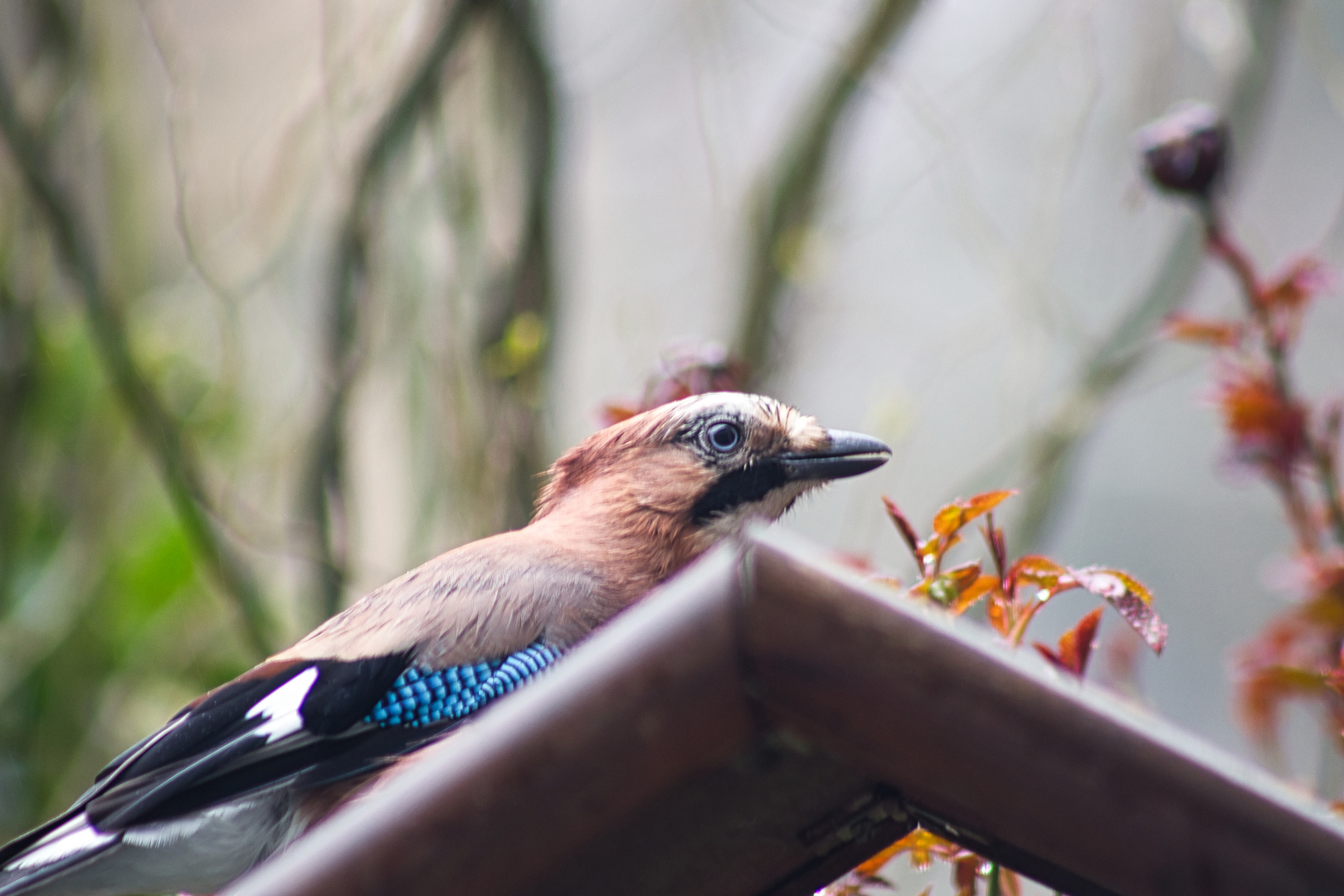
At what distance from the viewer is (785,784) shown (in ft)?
2.29

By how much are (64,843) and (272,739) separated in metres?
0.21

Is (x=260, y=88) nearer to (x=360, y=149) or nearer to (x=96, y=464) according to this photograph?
(x=96, y=464)

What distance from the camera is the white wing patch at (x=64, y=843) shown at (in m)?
1.08

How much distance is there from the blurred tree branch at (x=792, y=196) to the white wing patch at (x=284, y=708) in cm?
164

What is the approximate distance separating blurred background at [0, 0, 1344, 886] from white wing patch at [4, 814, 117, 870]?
1221mm

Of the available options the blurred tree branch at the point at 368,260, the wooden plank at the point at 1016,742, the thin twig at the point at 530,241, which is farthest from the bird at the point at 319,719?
the blurred tree branch at the point at 368,260

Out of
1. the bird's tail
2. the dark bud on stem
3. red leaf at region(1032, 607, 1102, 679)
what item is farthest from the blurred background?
the bird's tail

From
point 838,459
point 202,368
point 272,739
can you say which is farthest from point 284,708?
point 202,368

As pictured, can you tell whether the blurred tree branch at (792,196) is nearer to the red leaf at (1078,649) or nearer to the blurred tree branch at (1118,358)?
the blurred tree branch at (1118,358)

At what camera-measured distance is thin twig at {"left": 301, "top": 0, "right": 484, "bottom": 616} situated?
2.52 metres

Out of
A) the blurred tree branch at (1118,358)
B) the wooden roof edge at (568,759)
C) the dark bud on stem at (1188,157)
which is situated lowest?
the blurred tree branch at (1118,358)

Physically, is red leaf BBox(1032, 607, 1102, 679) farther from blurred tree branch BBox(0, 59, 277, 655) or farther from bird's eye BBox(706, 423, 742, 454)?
blurred tree branch BBox(0, 59, 277, 655)

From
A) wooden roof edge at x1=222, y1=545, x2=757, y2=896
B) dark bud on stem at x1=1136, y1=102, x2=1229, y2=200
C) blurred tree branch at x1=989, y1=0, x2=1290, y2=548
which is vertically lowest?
blurred tree branch at x1=989, y1=0, x2=1290, y2=548

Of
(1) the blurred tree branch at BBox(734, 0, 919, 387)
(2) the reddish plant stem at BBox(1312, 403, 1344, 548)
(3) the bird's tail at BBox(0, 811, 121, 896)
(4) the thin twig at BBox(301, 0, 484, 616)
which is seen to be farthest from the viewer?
(1) the blurred tree branch at BBox(734, 0, 919, 387)
